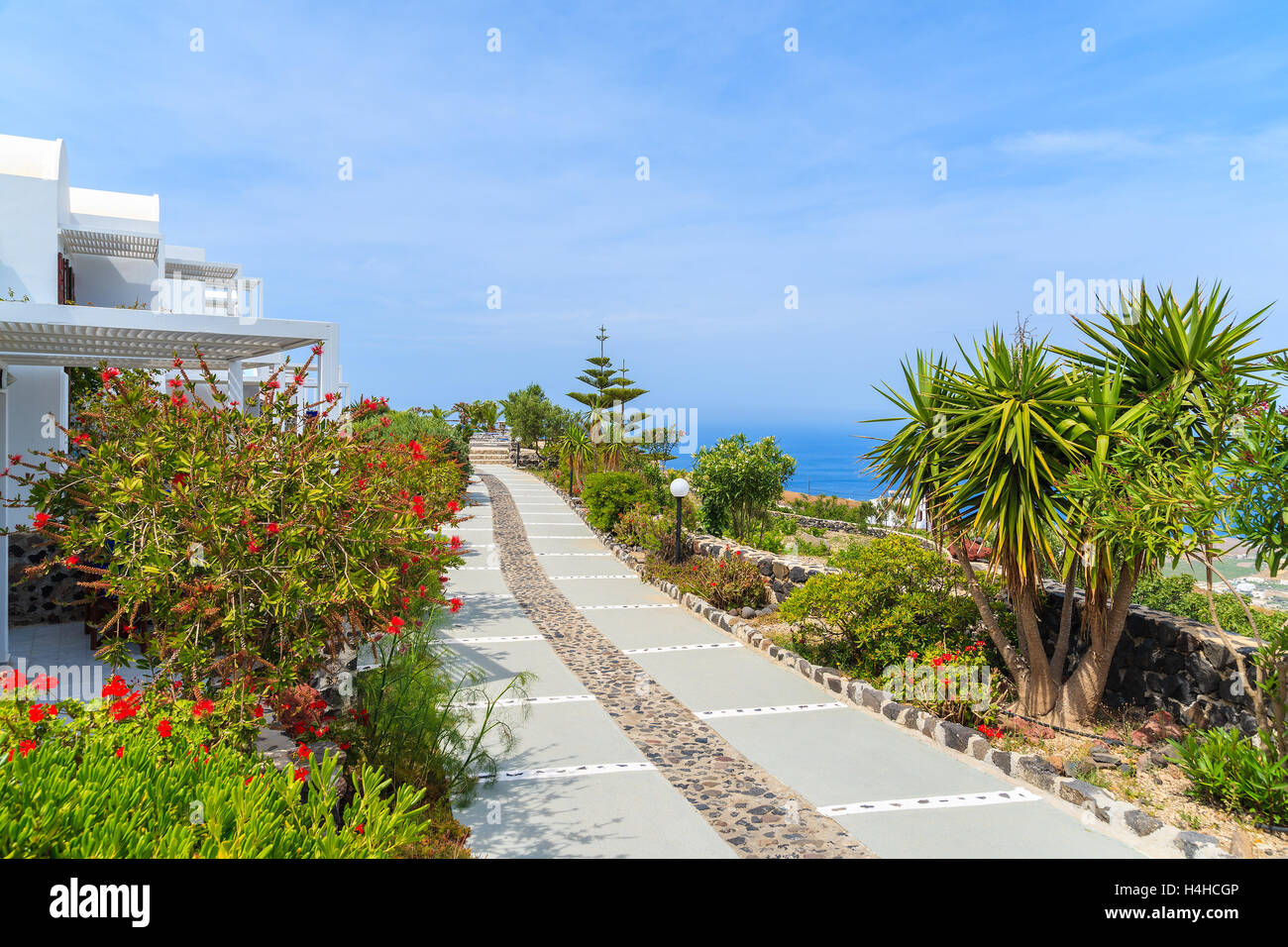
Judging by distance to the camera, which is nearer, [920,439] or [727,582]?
[920,439]

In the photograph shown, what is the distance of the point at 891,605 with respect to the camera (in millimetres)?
7414

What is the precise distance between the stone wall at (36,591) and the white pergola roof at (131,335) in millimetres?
2153

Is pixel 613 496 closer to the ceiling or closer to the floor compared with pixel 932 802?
closer to the ceiling

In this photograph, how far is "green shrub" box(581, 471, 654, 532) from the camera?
16.3m

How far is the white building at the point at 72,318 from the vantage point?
6.95 m

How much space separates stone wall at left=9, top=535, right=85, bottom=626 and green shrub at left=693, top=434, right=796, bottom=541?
9406 millimetres

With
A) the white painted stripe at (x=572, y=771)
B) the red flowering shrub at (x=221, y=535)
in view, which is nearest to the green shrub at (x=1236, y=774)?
the white painted stripe at (x=572, y=771)

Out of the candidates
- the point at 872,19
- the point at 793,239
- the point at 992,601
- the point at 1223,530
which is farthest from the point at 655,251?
the point at 1223,530

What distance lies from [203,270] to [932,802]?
22.6 m

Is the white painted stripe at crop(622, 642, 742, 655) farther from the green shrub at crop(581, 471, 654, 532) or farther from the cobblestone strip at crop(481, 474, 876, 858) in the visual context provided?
the green shrub at crop(581, 471, 654, 532)

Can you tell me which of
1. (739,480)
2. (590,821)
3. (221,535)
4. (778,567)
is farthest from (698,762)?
(739,480)

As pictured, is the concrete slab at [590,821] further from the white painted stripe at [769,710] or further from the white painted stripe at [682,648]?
the white painted stripe at [682,648]

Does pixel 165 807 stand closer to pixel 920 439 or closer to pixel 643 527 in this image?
pixel 920 439
